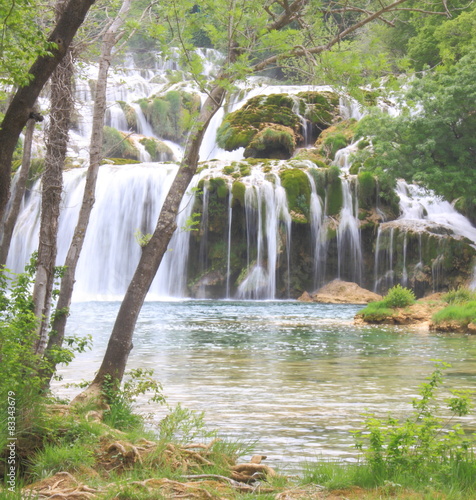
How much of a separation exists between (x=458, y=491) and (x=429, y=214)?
33.9 m

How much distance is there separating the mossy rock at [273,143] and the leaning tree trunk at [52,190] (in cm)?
3458

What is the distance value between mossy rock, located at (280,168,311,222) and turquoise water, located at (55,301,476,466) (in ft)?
42.3

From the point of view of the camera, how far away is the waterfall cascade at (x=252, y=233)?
115 ft

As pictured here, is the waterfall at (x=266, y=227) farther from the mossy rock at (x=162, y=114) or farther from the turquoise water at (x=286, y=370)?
the mossy rock at (x=162, y=114)

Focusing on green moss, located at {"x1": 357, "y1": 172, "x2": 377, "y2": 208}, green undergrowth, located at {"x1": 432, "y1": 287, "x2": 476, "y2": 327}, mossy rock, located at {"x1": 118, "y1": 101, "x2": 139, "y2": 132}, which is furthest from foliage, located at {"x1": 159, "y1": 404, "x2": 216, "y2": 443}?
mossy rock, located at {"x1": 118, "y1": 101, "x2": 139, "y2": 132}

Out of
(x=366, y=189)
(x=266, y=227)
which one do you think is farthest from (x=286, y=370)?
(x=366, y=189)

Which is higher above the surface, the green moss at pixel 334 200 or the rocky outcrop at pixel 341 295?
the green moss at pixel 334 200

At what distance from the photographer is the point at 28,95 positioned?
4.64 m

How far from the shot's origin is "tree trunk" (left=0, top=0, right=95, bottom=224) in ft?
15.1

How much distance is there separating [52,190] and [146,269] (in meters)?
1.37

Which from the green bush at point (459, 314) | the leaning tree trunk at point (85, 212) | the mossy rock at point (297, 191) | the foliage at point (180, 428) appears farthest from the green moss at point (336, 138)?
the foliage at point (180, 428)

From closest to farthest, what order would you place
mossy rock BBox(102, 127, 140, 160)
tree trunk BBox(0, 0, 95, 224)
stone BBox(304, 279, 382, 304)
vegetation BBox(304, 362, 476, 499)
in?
vegetation BBox(304, 362, 476, 499) → tree trunk BBox(0, 0, 95, 224) → stone BBox(304, 279, 382, 304) → mossy rock BBox(102, 127, 140, 160)

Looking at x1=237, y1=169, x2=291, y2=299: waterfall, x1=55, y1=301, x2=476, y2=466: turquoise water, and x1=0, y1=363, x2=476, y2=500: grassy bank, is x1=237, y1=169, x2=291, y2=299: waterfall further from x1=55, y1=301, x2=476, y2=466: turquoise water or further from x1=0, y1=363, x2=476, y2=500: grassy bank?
x1=0, y1=363, x2=476, y2=500: grassy bank

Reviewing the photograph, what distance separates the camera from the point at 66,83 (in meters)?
7.38
